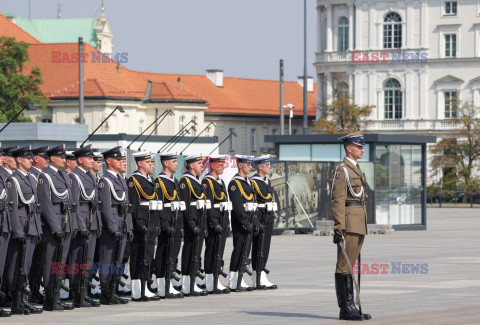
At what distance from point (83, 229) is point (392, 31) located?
81.6m

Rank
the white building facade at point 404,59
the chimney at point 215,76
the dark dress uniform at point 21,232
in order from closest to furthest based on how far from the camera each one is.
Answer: the dark dress uniform at point 21,232 < the white building facade at point 404,59 < the chimney at point 215,76

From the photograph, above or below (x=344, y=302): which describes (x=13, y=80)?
above

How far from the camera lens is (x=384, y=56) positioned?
9538cm

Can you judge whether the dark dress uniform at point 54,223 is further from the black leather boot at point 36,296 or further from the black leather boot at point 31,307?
the black leather boot at point 36,296

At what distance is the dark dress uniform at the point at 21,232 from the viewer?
48.6 feet

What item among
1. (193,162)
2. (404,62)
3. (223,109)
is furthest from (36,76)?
(193,162)

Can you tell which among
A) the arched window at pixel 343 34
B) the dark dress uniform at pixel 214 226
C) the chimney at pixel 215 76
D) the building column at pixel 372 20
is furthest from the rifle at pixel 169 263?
the chimney at pixel 215 76

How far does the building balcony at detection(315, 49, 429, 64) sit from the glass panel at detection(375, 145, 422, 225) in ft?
190

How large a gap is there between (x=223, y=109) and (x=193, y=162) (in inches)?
3877

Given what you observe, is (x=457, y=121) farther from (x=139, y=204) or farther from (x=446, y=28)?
(x=139, y=204)

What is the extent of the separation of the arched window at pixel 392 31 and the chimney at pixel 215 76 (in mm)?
29657

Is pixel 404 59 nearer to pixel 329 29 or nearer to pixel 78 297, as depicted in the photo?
pixel 329 29

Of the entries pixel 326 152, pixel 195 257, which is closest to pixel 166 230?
pixel 195 257

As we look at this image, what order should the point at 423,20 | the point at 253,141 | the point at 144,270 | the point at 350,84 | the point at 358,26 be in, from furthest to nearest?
the point at 253,141 < the point at 350,84 < the point at 358,26 < the point at 423,20 < the point at 144,270
